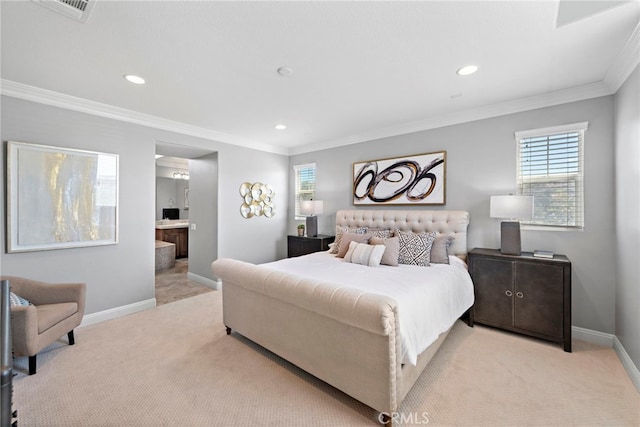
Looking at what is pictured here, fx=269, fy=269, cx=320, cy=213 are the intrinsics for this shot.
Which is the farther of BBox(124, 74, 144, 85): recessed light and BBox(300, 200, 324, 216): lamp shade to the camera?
BBox(300, 200, 324, 216): lamp shade

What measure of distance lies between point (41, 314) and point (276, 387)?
2188 millimetres

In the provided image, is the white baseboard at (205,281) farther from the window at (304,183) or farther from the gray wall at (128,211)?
the window at (304,183)

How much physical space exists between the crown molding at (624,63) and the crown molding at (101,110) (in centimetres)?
463

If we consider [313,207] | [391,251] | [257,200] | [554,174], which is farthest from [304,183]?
[554,174]

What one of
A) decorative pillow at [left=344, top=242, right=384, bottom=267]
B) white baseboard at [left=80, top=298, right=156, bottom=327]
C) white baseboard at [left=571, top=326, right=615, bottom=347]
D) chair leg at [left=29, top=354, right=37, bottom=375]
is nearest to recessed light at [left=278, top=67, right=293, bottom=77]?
decorative pillow at [left=344, top=242, right=384, bottom=267]

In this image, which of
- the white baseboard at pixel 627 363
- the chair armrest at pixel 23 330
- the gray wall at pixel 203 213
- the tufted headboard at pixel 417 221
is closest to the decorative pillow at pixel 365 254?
the tufted headboard at pixel 417 221

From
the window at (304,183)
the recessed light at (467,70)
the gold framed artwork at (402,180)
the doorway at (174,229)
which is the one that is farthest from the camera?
the window at (304,183)

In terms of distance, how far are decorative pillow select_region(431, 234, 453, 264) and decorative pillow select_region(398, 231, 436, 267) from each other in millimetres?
66

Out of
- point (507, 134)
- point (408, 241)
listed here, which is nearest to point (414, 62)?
point (507, 134)

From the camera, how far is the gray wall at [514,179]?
271cm

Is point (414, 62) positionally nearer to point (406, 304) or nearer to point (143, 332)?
point (406, 304)

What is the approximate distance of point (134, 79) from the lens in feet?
8.61

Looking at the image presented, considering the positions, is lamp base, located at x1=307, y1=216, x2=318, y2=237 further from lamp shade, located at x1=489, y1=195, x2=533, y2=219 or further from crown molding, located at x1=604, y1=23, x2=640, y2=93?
crown molding, located at x1=604, y1=23, x2=640, y2=93

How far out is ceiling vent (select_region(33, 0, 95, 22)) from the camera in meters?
1.64
